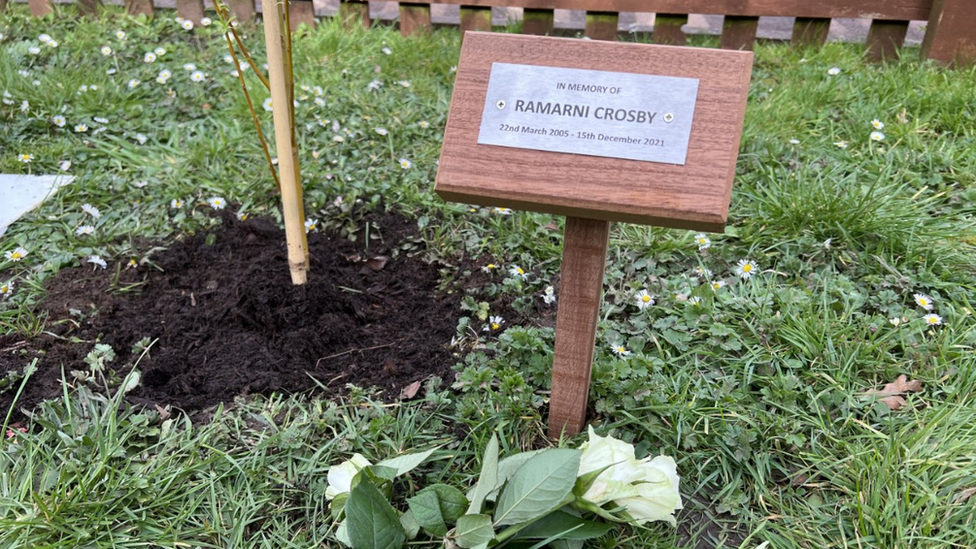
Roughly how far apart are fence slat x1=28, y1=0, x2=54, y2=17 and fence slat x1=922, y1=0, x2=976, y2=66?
4.49m

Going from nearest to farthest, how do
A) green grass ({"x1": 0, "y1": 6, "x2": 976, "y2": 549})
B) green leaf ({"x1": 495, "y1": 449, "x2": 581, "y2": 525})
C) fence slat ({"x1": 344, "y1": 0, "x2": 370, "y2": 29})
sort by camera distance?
1. green leaf ({"x1": 495, "y1": 449, "x2": 581, "y2": 525})
2. green grass ({"x1": 0, "y1": 6, "x2": 976, "y2": 549})
3. fence slat ({"x1": 344, "y1": 0, "x2": 370, "y2": 29})

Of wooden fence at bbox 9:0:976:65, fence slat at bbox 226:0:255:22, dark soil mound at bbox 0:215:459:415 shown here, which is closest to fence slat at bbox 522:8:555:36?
wooden fence at bbox 9:0:976:65

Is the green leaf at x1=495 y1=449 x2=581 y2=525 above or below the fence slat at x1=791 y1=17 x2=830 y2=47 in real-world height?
below

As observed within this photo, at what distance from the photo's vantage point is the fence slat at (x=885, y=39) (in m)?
3.56

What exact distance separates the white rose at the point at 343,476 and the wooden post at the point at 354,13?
113 inches

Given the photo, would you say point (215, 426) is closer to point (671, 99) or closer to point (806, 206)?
point (671, 99)

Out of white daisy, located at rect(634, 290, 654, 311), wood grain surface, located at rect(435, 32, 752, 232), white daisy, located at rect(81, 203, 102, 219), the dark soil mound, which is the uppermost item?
wood grain surface, located at rect(435, 32, 752, 232)

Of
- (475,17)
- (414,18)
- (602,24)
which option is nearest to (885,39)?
(602,24)

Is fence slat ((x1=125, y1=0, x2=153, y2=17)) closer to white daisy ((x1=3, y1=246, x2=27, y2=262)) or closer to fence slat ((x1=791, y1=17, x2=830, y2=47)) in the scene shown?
white daisy ((x1=3, y1=246, x2=27, y2=262))

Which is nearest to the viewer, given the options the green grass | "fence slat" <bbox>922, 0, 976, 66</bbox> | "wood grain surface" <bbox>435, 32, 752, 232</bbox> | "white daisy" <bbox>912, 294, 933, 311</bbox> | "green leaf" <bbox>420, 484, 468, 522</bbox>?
"wood grain surface" <bbox>435, 32, 752, 232</bbox>

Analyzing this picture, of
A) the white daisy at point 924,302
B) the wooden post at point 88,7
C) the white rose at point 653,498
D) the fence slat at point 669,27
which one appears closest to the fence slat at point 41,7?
the wooden post at point 88,7

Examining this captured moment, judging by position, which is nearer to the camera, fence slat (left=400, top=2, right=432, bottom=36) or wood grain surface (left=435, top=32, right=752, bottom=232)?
wood grain surface (left=435, top=32, right=752, bottom=232)

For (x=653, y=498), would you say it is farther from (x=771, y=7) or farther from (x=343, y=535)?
(x=771, y=7)

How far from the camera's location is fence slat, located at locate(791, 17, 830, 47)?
361cm
